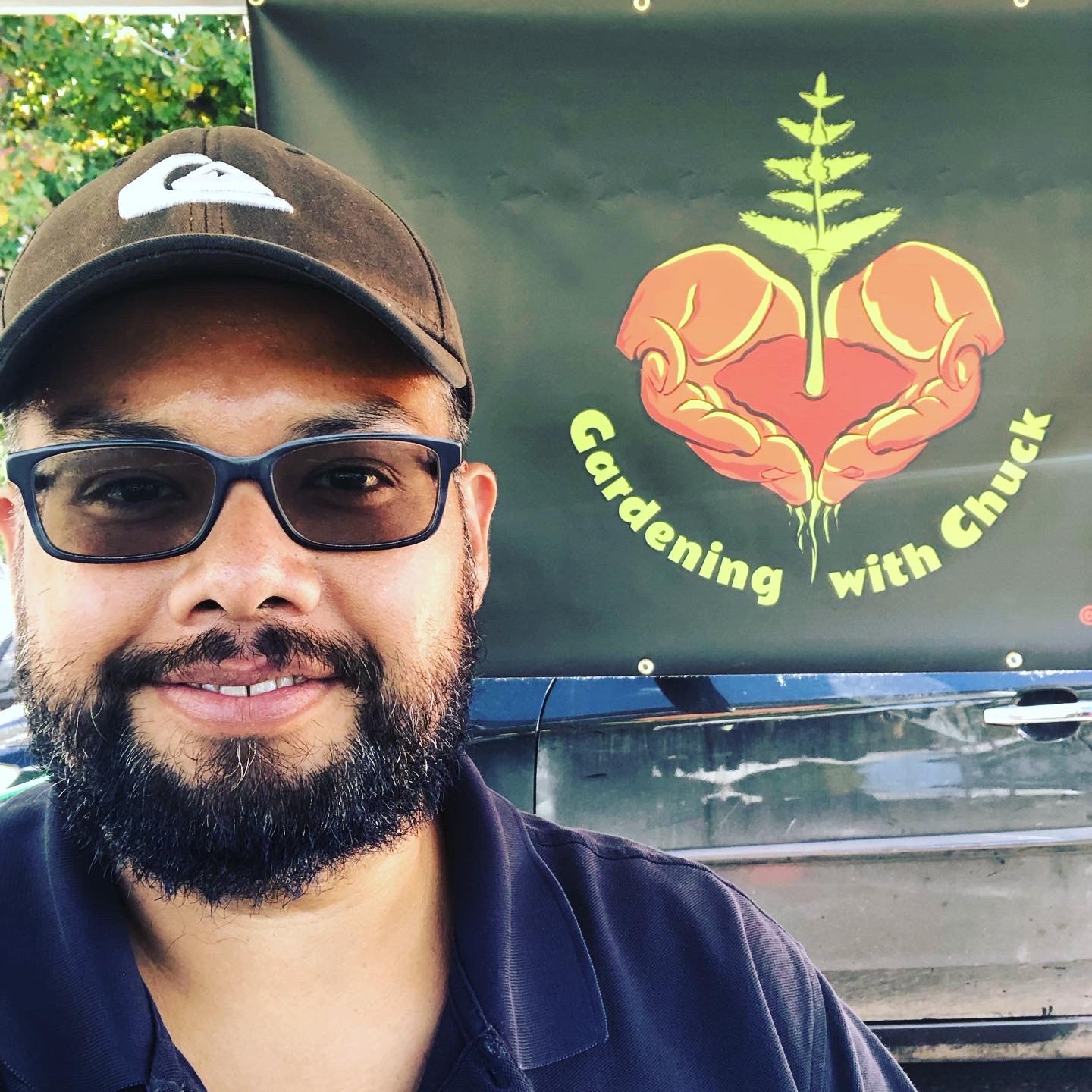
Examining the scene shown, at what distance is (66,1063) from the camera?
3.16 ft

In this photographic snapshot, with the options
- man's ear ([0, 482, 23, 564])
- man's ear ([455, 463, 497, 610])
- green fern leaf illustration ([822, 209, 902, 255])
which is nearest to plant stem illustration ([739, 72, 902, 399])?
green fern leaf illustration ([822, 209, 902, 255])

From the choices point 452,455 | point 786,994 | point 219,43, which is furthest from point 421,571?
point 219,43

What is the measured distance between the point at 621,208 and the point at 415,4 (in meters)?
0.44

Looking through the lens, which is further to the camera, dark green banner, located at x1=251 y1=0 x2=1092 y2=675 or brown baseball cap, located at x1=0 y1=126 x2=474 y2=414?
dark green banner, located at x1=251 y1=0 x2=1092 y2=675

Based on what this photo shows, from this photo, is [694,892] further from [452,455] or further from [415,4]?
[415,4]

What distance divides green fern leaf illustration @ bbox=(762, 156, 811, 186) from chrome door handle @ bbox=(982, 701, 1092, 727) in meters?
1.37

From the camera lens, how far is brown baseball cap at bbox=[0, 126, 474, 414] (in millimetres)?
1049

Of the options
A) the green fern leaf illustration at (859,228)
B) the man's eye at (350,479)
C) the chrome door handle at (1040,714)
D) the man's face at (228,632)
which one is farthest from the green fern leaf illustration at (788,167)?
the chrome door handle at (1040,714)

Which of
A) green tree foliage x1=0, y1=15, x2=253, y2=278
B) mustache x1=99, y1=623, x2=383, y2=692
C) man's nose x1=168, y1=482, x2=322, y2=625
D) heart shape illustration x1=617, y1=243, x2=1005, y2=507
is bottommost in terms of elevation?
mustache x1=99, y1=623, x2=383, y2=692

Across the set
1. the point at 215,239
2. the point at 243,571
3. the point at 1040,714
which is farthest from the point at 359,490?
the point at 1040,714

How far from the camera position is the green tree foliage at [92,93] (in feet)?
13.3

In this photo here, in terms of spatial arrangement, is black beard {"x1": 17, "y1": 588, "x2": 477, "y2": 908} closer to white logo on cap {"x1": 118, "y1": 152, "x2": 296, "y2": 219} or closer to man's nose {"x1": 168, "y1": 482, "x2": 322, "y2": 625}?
man's nose {"x1": 168, "y1": 482, "x2": 322, "y2": 625}

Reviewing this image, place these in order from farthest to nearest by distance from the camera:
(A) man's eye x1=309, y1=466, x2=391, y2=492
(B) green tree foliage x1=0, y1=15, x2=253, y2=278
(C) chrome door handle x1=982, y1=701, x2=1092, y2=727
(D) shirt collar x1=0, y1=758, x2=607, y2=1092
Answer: (B) green tree foliage x1=0, y1=15, x2=253, y2=278 < (C) chrome door handle x1=982, y1=701, x2=1092, y2=727 < (A) man's eye x1=309, y1=466, x2=391, y2=492 < (D) shirt collar x1=0, y1=758, x2=607, y2=1092

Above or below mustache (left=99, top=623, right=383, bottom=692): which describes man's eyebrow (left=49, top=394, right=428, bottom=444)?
above
